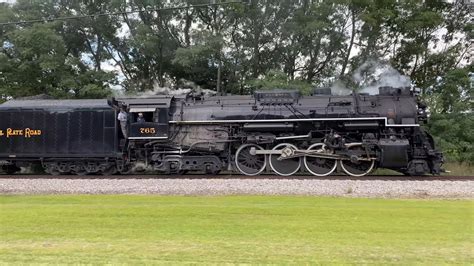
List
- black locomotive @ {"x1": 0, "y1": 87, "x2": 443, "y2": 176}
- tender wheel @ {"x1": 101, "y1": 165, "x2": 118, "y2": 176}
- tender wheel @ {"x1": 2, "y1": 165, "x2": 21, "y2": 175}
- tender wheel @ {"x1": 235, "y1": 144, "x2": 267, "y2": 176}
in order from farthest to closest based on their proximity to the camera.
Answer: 1. tender wheel @ {"x1": 2, "y1": 165, "x2": 21, "y2": 175}
2. tender wheel @ {"x1": 101, "y1": 165, "x2": 118, "y2": 176}
3. tender wheel @ {"x1": 235, "y1": 144, "x2": 267, "y2": 176}
4. black locomotive @ {"x1": 0, "y1": 87, "x2": 443, "y2": 176}

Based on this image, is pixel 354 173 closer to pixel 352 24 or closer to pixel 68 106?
A: pixel 68 106

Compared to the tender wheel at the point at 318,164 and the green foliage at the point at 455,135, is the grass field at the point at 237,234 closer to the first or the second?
the tender wheel at the point at 318,164

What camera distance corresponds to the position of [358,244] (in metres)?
5.41

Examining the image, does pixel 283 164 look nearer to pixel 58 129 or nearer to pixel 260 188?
pixel 260 188

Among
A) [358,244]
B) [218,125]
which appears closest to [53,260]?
[358,244]

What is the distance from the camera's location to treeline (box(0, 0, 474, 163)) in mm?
26000

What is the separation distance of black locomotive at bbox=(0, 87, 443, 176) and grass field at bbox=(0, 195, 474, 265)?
7346 millimetres

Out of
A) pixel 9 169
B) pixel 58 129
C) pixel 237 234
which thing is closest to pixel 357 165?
pixel 58 129

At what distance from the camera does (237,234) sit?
6.04m

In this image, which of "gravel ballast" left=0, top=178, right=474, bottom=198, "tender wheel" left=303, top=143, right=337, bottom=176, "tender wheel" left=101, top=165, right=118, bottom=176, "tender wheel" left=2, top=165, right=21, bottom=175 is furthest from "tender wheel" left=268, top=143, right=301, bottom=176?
"tender wheel" left=2, top=165, right=21, bottom=175

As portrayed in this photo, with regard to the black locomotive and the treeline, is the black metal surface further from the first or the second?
the treeline

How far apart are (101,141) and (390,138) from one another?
33.9ft

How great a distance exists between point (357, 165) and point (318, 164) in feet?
4.39

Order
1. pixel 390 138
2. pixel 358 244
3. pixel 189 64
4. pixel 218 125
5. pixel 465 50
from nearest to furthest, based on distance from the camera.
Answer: pixel 358 244 → pixel 390 138 → pixel 218 125 → pixel 189 64 → pixel 465 50
